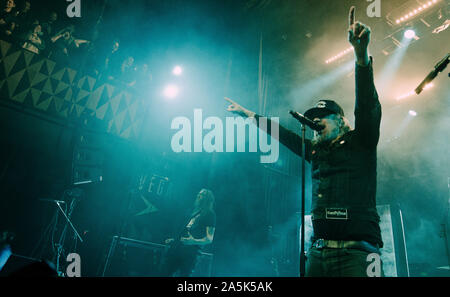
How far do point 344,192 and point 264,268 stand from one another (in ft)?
20.1

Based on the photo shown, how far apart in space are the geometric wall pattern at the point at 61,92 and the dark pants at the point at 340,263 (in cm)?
613

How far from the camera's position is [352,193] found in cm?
187

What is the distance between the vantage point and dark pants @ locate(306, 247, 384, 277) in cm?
164

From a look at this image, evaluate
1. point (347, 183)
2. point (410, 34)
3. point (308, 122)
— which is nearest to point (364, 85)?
point (308, 122)

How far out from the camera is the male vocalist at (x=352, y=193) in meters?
1.71

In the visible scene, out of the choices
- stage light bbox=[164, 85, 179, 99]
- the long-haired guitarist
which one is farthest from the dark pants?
stage light bbox=[164, 85, 179, 99]

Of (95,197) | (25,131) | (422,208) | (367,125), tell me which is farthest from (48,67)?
(422,208)

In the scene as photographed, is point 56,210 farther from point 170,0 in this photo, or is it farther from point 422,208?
point 422,208

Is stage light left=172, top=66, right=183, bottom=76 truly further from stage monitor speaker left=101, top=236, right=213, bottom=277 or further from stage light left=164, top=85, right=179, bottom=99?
stage monitor speaker left=101, top=236, right=213, bottom=277

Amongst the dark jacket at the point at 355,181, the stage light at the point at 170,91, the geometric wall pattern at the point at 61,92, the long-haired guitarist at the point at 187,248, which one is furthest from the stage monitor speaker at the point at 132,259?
the stage light at the point at 170,91

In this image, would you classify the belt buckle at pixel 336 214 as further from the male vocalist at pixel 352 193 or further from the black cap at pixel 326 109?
the black cap at pixel 326 109

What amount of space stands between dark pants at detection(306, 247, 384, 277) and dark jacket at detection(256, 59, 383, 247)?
97 mm

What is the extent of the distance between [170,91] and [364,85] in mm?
6193

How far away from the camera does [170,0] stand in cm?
728
